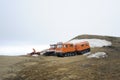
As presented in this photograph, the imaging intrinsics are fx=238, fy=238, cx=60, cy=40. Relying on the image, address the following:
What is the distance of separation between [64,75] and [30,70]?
5.88 metres

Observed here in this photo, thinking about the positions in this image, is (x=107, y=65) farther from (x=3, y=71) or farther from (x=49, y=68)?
(x=3, y=71)

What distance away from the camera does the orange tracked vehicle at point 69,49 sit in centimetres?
4281

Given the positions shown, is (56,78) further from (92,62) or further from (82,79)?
(92,62)

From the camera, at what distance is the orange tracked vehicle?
42.8 meters

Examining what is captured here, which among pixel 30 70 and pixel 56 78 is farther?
pixel 30 70

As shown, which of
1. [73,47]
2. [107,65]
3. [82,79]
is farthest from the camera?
[73,47]

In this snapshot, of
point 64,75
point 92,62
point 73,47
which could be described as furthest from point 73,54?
point 64,75

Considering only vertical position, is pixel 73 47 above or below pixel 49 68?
above

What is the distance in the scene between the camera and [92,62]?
2969 centimetres

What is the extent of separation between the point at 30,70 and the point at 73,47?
16.6 meters

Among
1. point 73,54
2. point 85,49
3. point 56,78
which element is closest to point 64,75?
point 56,78

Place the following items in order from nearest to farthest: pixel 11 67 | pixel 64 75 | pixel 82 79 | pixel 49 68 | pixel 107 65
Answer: pixel 82 79 → pixel 64 75 → pixel 107 65 → pixel 49 68 → pixel 11 67

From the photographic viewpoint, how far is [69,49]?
4381 cm

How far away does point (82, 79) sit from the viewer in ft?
76.8
